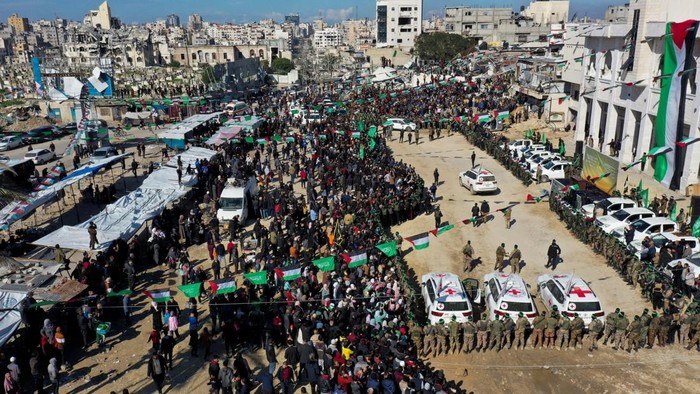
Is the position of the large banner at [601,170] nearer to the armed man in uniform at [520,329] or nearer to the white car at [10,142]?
the armed man in uniform at [520,329]

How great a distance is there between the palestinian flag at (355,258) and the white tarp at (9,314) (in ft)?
28.8

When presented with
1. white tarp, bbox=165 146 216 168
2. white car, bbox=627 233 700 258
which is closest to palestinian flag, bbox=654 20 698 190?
white car, bbox=627 233 700 258

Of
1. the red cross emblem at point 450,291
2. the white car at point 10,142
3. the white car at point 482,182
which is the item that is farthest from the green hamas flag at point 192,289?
the white car at point 10,142

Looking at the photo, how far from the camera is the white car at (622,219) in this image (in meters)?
21.8

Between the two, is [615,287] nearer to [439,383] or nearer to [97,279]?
[439,383]

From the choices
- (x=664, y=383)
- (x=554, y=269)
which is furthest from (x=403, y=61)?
(x=664, y=383)

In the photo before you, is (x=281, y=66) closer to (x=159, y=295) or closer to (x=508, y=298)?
(x=159, y=295)

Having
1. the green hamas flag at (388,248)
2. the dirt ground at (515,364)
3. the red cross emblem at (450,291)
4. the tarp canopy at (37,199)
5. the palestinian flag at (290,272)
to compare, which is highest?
the tarp canopy at (37,199)

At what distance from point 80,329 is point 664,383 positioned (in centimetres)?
1491

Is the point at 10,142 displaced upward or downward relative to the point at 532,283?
upward

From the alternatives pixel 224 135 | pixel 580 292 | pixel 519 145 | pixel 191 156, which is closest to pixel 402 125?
pixel 519 145

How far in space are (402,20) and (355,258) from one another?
13344cm

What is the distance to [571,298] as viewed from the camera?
15406 millimetres

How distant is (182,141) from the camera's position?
121 ft
